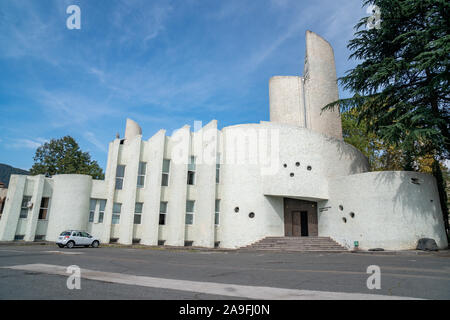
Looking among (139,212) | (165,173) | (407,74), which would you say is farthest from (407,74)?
(139,212)

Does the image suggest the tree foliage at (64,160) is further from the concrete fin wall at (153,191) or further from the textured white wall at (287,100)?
the textured white wall at (287,100)

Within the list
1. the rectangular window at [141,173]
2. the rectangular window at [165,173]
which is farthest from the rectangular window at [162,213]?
the rectangular window at [141,173]

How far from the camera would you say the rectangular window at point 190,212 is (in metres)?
24.6

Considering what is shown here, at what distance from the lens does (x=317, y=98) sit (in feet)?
95.2


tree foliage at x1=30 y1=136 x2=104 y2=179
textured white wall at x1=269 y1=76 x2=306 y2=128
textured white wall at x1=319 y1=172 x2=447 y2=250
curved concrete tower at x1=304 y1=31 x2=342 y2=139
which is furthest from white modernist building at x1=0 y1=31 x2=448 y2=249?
tree foliage at x1=30 y1=136 x2=104 y2=179

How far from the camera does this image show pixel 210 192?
23641 millimetres

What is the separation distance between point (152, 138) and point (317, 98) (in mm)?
17960

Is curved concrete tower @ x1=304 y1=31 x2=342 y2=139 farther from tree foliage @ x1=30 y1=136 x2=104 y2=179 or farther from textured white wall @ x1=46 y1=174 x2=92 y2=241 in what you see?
tree foliage @ x1=30 y1=136 x2=104 y2=179

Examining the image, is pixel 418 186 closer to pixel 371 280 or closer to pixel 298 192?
pixel 298 192

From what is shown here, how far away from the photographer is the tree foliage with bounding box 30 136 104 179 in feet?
130

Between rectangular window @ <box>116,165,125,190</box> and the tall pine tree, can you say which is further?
rectangular window @ <box>116,165,125,190</box>

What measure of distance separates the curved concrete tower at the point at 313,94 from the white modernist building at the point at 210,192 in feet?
13.8

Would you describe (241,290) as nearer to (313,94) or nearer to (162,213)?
(162,213)
